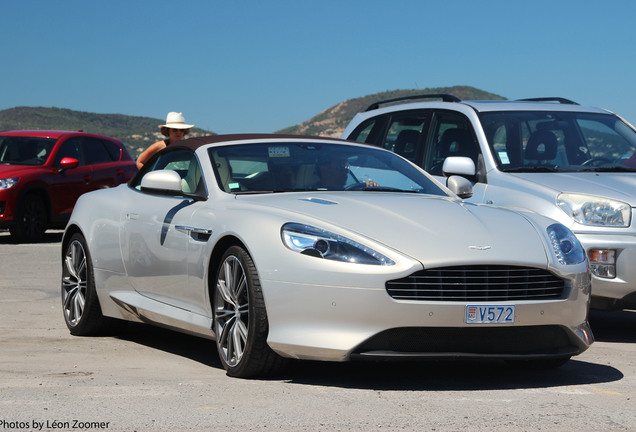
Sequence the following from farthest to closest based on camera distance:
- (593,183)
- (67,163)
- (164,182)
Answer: (67,163), (593,183), (164,182)

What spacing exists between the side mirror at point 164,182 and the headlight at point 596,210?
2.89 metres

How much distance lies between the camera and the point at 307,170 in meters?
7.12

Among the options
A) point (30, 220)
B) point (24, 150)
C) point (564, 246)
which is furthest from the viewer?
point (24, 150)

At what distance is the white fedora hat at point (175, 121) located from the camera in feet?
41.8

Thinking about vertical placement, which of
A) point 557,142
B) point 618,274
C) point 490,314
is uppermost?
point 557,142

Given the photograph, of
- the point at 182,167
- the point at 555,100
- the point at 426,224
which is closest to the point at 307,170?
the point at 182,167

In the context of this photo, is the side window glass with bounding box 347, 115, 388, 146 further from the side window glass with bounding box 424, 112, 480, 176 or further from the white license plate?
the white license plate

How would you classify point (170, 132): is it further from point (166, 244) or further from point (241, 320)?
point (241, 320)

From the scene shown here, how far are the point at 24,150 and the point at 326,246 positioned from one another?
1367cm

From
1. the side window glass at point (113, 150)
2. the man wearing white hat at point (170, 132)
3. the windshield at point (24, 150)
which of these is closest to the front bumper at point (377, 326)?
the man wearing white hat at point (170, 132)

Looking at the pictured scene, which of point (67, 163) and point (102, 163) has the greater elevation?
point (67, 163)

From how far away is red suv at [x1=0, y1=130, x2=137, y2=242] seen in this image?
58.1ft

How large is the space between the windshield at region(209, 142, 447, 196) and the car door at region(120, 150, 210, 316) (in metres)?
0.27

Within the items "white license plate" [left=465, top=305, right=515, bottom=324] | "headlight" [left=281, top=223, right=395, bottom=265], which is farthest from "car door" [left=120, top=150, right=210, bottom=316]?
"white license plate" [left=465, top=305, right=515, bottom=324]
